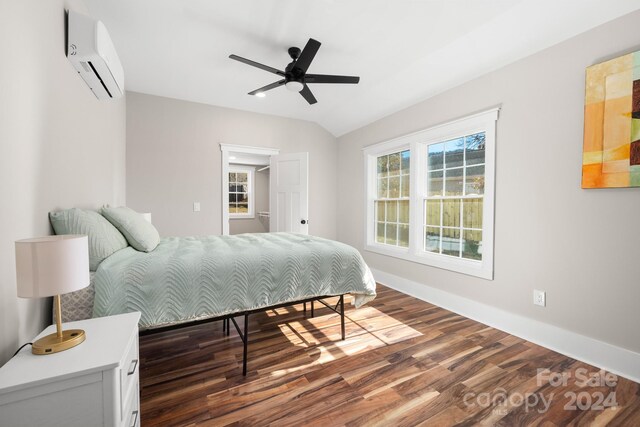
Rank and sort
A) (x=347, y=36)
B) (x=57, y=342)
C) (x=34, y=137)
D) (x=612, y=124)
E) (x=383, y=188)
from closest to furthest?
(x=57, y=342) → (x=34, y=137) → (x=612, y=124) → (x=347, y=36) → (x=383, y=188)

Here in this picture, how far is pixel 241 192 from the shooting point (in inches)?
290

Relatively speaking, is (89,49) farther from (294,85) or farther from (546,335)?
(546,335)

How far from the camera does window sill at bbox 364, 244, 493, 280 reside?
2.83 metres

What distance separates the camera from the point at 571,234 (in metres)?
2.19

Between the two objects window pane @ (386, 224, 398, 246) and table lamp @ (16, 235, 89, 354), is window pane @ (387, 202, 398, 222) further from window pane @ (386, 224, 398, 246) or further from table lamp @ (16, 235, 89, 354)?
table lamp @ (16, 235, 89, 354)

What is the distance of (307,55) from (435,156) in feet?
6.56

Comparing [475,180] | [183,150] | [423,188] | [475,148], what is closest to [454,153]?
[475,148]

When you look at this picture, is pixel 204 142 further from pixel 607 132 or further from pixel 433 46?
pixel 607 132

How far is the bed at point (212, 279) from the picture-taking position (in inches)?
60.1

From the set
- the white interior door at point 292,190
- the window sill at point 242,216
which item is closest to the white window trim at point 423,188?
the white interior door at point 292,190

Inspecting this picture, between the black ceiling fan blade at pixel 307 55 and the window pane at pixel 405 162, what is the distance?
197cm

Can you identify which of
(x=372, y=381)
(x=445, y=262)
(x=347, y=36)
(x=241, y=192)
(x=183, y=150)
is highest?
(x=347, y=36)

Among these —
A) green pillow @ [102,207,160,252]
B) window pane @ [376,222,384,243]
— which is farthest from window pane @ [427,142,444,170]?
green pillow @ [102,207,160,252]

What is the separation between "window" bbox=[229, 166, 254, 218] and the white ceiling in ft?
12.2
